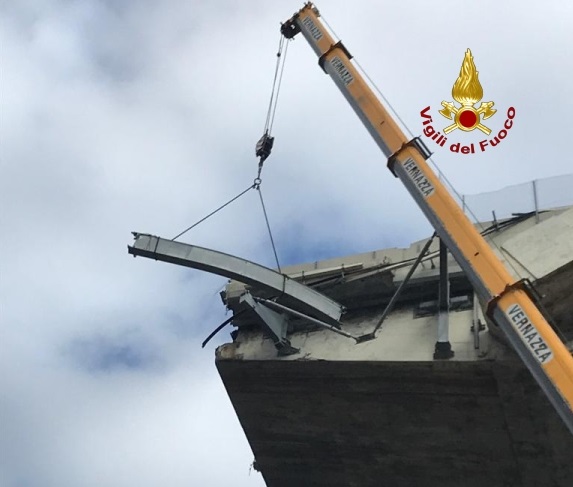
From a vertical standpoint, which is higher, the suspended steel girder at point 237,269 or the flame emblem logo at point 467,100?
the flame emblem logo at point 467,100

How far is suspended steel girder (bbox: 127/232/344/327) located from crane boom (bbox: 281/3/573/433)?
2997 millimetres

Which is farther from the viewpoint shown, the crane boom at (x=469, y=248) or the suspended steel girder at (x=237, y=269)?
the suspended steel girder at (x=237, y=269)

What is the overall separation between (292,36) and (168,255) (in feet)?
35.5

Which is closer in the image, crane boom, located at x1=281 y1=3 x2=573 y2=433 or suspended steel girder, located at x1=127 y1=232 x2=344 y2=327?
crane boom, located at x1=281 y1=3 x2=573 y2=433

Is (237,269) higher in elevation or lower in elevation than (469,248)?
higher

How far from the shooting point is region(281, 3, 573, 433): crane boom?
1254 centimetres

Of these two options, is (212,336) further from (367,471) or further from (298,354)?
(367,471)

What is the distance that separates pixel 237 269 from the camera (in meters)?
17.9

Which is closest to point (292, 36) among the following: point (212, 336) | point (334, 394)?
point (212, 336)

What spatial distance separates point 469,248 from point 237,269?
16.5 ft

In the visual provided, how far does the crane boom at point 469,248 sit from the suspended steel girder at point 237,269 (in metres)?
3.00

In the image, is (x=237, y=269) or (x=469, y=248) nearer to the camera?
(x=469, y=248)

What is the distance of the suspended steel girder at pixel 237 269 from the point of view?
58.4 feet

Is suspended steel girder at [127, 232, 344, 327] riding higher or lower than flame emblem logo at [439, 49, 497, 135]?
lower
